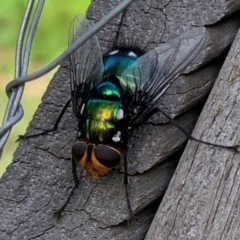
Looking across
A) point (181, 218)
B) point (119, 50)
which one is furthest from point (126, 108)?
point (181, 218)

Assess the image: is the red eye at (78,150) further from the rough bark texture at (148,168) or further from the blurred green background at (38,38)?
the blurred green background at (38,38)

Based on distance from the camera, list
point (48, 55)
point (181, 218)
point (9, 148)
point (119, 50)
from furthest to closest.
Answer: point (48, 55) < point (9, 148) < point (119, 50) < point (181, 218)

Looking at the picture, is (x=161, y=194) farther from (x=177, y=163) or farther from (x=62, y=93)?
(x=62, y=93)

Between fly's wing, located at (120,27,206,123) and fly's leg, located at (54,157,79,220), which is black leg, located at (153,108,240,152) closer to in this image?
fly's wing, located at (120,27,206,123)

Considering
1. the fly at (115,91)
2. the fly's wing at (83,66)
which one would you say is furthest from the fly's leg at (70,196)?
the fly's wing at (83,66)

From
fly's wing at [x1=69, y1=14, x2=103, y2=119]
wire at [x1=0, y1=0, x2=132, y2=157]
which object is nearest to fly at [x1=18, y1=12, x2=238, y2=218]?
fly's wing at [x1=69, y1=14, x2=103, y2=119]

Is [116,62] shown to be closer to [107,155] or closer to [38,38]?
[107,155]
